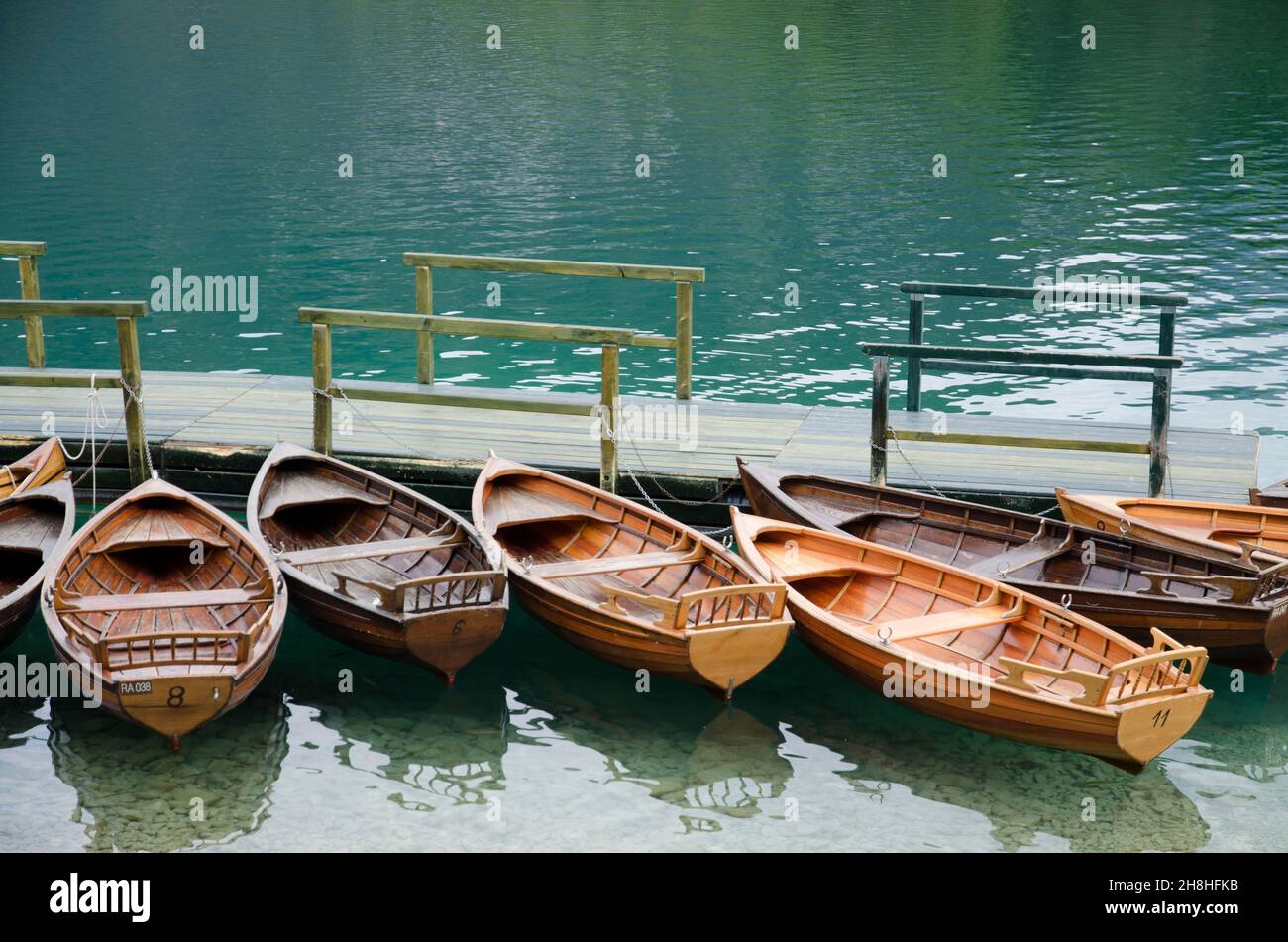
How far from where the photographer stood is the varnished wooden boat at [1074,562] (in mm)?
9133

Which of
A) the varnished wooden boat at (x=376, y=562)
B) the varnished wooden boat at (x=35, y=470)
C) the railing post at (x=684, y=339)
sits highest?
the railing post at (x=684, y=339)

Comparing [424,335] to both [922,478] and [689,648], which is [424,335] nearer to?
[922,478]

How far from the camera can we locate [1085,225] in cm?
2548

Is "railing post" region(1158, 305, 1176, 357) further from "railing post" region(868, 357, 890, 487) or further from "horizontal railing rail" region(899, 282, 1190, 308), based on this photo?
"railing post" region(868, 357, 890, 487)

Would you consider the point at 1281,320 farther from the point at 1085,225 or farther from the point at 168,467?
the point at 168,467

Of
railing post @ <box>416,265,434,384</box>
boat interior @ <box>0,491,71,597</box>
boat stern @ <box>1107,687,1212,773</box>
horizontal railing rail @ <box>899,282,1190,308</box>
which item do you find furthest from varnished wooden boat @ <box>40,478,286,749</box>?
horizontal railing rail @ <box>899,282,1190,308</box>

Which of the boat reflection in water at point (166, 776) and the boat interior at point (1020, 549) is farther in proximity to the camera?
the boat interior at point (1020, 549)

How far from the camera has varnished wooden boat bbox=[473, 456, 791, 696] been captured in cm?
891

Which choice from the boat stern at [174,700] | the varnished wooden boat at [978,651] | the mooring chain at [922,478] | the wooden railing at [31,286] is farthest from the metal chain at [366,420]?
the mooring chain at [922,478]

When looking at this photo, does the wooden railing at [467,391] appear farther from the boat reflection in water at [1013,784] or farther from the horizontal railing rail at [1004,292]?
the boat reflection in water at [1013,784]

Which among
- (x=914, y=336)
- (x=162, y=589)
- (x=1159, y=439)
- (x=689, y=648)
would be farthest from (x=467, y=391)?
(x=1159, y=439)

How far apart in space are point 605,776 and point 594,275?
558 cm

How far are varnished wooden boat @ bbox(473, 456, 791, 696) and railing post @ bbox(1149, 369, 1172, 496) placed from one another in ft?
11.4

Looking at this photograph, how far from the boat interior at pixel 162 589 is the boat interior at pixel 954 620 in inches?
140
